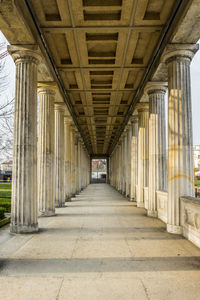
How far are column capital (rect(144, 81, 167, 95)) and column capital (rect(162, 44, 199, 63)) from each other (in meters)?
3.45

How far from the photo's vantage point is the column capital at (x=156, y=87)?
14008mm

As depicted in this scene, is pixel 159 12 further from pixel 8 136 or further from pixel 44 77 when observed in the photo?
pixel 8 136

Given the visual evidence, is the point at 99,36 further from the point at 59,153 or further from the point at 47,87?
the point at 59,153

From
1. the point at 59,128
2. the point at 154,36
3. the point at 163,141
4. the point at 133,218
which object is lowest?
the point at 133,218

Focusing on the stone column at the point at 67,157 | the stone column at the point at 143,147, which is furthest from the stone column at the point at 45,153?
the stone column at the point at 67,157

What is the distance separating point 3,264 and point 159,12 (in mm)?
9166

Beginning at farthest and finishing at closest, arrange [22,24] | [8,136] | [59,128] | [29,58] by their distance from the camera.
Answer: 1. [59,128]
2. [8,136]
3. [29,58]
4. [22,24]

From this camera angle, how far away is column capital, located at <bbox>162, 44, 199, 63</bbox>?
10.2m

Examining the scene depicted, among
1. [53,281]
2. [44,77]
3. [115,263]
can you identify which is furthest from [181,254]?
[44,77]

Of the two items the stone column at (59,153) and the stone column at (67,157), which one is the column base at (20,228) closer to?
the stone column at (59,153)

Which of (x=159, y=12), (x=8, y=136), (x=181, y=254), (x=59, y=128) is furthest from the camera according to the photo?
(x=59, y=128)

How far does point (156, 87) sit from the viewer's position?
14188 millimetres

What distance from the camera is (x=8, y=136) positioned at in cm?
1673

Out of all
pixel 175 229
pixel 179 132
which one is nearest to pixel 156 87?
pixel 179 132
